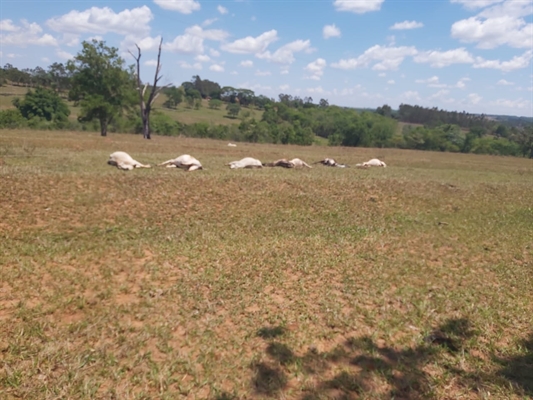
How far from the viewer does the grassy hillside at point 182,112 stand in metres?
65.8

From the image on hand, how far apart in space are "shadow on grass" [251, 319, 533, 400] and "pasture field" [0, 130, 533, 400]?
20mm

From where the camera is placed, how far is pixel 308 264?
23.5 ft

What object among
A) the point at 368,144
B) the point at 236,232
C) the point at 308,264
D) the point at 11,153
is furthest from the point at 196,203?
the point at 368,144

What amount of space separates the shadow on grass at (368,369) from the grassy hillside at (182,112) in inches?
2637

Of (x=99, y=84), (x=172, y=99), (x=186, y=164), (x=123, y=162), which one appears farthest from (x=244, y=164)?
(x=172, y=99)

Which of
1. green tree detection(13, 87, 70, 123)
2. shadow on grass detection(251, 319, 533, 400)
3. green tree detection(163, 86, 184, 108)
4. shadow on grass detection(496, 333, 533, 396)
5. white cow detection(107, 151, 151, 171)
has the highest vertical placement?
green tree detection(163, 86, 184, 108)

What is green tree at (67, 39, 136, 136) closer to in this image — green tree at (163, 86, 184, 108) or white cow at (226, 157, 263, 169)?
white cow at (226, 157, 263, 169)

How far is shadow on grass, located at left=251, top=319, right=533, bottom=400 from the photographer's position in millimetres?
4051

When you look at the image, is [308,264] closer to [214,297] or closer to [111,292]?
[214,297]

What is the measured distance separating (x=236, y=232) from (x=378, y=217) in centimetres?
436

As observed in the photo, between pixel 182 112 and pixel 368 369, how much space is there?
3573 inches

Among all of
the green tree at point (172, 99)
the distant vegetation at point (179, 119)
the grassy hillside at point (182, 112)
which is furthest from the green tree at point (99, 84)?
the green tree at point (172, 99)

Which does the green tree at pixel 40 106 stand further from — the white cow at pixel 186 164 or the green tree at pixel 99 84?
the white cow at pixel 186 164

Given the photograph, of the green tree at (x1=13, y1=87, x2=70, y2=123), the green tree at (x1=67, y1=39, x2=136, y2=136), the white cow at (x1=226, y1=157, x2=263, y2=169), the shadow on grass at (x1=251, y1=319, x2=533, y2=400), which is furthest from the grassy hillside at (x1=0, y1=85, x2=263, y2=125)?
the shadow on grass at (x1=251, y1=319, x2=533, y2=400)
